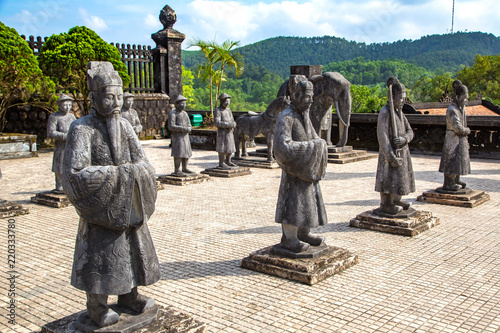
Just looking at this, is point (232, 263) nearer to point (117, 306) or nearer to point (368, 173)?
point (117, 306)

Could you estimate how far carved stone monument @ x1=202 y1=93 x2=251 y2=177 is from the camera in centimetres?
1205

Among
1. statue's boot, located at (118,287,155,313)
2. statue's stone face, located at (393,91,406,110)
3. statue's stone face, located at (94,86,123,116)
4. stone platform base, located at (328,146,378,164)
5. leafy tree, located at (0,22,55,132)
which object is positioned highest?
leafy tree, located at (0,22,55,132)

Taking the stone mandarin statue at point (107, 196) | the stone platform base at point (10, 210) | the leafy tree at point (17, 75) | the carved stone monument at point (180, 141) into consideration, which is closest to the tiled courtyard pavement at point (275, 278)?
the stone platform base at point (10, 210)

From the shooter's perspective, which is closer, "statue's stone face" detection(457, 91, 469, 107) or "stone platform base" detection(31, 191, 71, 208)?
"statue's stone face" detection(457, 91, 469, 107)

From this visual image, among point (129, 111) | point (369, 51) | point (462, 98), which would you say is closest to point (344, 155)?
point (462, 98)

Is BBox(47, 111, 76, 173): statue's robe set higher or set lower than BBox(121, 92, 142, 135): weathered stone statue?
lower

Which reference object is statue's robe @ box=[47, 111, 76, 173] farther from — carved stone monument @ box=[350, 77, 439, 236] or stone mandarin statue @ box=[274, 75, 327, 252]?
carved stone monument @ box=[350, 77, 439, 236]

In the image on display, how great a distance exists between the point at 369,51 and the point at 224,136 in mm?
73384

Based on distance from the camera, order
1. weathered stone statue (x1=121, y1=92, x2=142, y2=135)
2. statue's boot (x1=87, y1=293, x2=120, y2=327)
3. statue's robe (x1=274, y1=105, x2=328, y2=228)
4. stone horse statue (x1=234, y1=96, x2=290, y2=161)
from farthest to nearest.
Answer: stone horse statue (x1=234, y1=96, x2=290, y2=161)
weathered stone statue (x1=121, y1=92, x2=142, y2=135)
statue's robe (x1=274, y1=105, x2=328, y2=228)
statue's boot (x1=87, y1=293, x2=120, y2=327)

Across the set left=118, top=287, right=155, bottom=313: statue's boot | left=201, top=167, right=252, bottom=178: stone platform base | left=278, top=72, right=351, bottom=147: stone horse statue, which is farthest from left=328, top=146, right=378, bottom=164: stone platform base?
left=118, top=287, right=155, bottom=313: statue's boot

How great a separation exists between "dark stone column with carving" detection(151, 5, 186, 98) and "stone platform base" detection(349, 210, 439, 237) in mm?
16775

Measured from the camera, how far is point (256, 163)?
537 inches

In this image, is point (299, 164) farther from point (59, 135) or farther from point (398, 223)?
point (59, 135)

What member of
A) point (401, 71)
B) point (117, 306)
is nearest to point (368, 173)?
point (117, 306)
